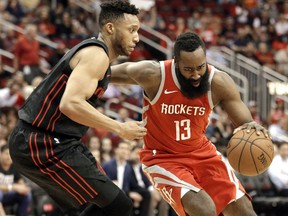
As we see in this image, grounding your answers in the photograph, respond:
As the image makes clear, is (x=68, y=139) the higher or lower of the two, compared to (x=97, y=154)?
higher

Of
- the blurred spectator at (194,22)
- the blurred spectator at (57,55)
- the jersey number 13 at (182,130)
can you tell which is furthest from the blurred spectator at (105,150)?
the blurred spectator at (194,22)

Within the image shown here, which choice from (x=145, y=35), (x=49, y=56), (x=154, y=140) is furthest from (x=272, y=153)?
(x=145, y=35)

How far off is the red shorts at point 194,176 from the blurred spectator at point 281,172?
18.3ft

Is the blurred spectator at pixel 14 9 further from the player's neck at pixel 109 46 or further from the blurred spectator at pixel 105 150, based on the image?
the player's neck at pixel 109 46

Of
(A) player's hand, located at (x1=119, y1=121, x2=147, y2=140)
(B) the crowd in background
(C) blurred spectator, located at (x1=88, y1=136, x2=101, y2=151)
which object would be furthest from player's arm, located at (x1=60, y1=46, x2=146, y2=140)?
(C) blurred spectator, located at (x1=88, y1=136, x2=101, y2=151)

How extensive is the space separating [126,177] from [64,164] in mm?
5169

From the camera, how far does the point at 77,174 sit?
4879 millimetres

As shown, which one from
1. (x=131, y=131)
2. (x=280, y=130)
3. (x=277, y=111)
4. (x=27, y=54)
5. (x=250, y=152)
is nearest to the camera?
(x=131, y=131)

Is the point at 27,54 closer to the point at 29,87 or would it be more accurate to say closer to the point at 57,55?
the point at 57,55

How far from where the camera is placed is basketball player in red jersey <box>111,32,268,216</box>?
5.79 metres

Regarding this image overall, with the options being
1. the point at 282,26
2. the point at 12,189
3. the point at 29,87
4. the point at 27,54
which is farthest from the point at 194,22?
the point at 12,189

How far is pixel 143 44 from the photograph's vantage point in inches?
637

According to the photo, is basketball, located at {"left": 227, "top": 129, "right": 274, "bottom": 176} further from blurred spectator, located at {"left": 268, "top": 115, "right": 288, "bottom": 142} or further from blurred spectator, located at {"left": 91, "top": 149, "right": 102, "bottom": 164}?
blurred spectator, located at {"left": 268, "top": 115, "right": 288, "bottom": 142}

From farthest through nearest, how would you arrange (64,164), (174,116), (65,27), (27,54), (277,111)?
(65,27)
(277,111)
(27,54)
(174,116)
(64,164)
